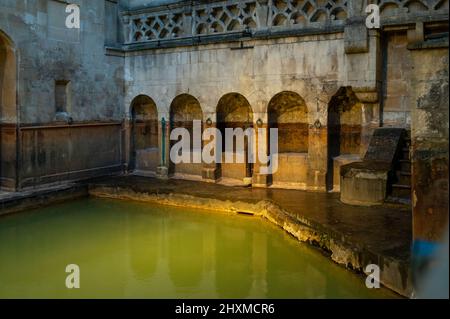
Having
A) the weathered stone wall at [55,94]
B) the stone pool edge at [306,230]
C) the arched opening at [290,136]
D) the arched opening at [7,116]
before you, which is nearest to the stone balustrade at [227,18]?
the weathered stone wall at [55,94]

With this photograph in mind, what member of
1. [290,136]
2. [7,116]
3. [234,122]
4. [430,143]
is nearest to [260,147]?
[290,136]

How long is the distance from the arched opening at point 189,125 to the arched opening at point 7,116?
3.80 m

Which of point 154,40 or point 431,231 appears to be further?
point 154,40

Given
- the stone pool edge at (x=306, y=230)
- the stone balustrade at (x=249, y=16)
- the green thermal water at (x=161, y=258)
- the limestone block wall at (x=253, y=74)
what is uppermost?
the stone balustrade at (x=249, y=16)

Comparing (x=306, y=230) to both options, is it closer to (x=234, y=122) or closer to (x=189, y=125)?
(x=234, y=122)

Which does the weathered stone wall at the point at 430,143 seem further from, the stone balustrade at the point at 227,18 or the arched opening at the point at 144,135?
the arched opening at the point at 144,135

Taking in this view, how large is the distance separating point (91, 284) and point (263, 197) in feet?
14.3

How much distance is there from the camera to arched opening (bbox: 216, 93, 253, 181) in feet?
37.7

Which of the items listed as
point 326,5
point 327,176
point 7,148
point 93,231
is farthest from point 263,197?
point 7,148

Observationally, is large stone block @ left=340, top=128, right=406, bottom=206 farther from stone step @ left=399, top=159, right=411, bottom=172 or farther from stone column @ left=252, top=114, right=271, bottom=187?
stone column @ left=252, top=114, right=271, bottom=187

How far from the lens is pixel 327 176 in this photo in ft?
33.6

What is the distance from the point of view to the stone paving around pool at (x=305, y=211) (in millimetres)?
5848

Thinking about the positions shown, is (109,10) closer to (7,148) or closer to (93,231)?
(7,148)

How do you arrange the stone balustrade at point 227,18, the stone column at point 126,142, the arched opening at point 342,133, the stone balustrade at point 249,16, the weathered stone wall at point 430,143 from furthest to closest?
the stone column at point 126,142 < the arched opening at point 342,133 < the stone balustrade at point 227,18 < the stone balustrade at point 249,16 < the weathered stone wall at point 430,143
